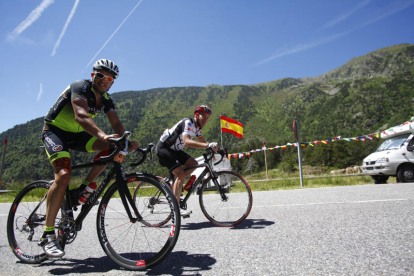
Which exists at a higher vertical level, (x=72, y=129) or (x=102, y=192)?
(x=72, y=129)

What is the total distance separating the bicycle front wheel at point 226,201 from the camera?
4.05 m

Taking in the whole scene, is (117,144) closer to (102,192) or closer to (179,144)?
(102,192)

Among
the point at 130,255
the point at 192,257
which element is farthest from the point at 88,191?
the point at 192,257

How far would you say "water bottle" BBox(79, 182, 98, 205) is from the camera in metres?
2.75

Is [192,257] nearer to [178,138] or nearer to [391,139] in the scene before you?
[178,138]

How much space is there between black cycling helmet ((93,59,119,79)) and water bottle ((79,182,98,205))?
1.19m

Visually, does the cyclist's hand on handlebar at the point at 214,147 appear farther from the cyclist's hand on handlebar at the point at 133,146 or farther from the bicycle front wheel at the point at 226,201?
the cyclist's hand on handlebar at the point at 133,146

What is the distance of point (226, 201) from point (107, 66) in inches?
108

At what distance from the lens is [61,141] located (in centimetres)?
278

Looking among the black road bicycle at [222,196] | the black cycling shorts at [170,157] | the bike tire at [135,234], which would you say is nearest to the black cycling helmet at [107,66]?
the bike tire at [135,234]

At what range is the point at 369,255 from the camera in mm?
2252

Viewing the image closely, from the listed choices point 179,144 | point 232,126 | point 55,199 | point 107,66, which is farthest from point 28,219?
point 232,126

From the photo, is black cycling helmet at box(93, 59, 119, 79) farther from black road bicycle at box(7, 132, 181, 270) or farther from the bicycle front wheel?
the bicycle front wheel

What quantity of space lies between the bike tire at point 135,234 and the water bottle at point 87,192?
0.31 meters
